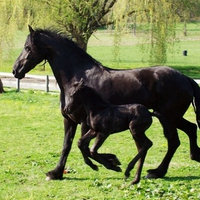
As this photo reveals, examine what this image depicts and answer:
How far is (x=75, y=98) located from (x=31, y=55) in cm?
110

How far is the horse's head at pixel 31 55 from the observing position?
28.1 feet

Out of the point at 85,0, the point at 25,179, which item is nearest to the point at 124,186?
the point at 25,179

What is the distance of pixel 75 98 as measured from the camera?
805 cm

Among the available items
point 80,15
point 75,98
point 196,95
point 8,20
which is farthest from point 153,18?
point 75,98

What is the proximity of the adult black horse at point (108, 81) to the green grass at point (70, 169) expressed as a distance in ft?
1.40

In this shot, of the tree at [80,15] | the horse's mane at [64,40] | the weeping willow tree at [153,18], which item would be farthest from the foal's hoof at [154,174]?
the tree at [80,15]

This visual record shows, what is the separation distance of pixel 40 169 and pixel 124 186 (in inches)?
74.6

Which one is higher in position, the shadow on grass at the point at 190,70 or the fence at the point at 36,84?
the fence at the point at 36,84

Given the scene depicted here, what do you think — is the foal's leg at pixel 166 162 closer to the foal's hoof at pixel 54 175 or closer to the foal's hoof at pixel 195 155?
the foal's hoof at pixel 195 155

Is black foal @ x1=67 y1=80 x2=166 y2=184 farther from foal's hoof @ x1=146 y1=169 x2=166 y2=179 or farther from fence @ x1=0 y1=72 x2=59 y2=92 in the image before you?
fence @ x1=0 y1=72 x2=59 y2=92

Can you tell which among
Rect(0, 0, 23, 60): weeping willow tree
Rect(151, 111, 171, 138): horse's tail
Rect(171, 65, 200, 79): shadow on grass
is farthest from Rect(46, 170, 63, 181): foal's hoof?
Rect(171, 65, 200, 79): shadow on grass

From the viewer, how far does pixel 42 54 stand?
866 cm

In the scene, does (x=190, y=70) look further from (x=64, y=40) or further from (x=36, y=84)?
(x=64, y=40)

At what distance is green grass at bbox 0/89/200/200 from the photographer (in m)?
7.66
